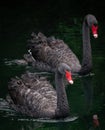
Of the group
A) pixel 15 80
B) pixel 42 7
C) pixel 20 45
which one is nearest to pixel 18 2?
pixel 42 7

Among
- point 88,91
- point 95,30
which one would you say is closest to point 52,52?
point 95,30

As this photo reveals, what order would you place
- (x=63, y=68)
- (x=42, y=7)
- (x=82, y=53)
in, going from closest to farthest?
(x=63, y=68), (x=82, y=53), (x=42, y=7)

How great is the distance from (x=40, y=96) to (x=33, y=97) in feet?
0.39

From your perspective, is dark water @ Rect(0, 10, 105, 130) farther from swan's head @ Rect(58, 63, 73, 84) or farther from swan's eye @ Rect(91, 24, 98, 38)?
swan's eye @ Rect(91, 24, 98, 38)

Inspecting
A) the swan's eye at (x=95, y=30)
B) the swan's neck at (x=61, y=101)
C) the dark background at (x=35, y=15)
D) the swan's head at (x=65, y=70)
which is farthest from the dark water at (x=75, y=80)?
the swan's eye at (x=95, y=30)

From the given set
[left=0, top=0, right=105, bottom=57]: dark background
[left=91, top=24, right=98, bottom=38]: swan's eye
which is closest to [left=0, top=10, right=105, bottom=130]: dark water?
[left=0, top=0, right=105, bottom=57]: dark background

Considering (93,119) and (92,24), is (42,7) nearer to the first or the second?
(92,24)

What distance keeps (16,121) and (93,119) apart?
115 centimetres

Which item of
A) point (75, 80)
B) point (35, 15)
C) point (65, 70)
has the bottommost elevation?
point (75, 80)

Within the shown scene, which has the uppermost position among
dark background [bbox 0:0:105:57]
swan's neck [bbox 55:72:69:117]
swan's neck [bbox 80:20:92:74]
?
dark background [bbox 0:0:105:57]

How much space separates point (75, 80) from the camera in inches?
476

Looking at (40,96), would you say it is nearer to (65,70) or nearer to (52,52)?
(65,70)

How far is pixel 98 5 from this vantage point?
18828mm

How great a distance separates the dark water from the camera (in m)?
9.98
